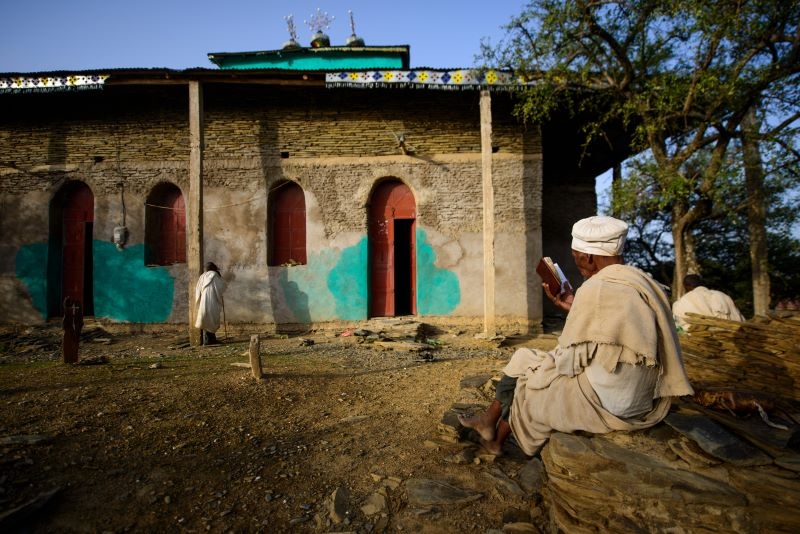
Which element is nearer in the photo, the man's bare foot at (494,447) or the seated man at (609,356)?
the seated man at (609,356)

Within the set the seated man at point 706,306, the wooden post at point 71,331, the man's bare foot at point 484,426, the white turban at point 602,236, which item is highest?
the white turban at point 602,236

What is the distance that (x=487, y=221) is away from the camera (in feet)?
24.4

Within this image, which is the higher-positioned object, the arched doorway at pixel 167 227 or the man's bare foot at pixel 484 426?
the arched doorway at pixel 167 227

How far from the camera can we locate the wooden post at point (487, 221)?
24.1 feet

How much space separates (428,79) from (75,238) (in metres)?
8.82

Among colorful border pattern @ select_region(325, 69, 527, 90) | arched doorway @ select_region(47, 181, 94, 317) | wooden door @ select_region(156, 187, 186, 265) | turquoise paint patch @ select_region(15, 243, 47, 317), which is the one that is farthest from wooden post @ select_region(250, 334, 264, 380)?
turquoise paint patch @ select_region(15, 243, 47, 317)

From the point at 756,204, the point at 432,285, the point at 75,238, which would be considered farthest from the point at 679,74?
the point at 75,238

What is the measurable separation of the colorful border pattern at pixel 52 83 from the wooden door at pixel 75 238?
2.14 m

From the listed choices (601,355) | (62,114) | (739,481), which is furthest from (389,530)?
(62,114)

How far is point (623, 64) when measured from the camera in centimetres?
645

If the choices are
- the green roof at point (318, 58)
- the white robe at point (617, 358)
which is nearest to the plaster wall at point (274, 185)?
the green roof at point (318, 58)

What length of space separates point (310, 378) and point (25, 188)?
9.18 metres

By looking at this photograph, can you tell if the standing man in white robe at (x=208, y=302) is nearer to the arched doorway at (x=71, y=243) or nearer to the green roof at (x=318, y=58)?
the arched doorway at (x=71, y=243)

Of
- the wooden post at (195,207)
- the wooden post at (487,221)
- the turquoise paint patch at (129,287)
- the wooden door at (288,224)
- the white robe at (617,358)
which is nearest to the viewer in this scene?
the white robe at (617,358)
